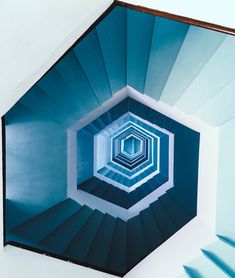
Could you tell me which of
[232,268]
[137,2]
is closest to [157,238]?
[232,268]

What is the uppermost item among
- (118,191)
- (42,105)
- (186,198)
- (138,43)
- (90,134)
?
(138,43)

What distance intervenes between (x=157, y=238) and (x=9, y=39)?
4.13m

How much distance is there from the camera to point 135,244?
5047mm

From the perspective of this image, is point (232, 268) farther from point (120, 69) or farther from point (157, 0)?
point (120, 69)

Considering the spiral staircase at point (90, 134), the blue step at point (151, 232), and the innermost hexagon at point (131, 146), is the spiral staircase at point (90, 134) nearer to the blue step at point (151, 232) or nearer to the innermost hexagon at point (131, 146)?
the blue step at point (151, 232)

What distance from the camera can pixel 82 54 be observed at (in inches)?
130

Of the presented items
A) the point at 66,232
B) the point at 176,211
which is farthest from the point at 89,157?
the point at 66,232

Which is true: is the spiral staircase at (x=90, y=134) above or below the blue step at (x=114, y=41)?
below

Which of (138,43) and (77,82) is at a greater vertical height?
(138,43)

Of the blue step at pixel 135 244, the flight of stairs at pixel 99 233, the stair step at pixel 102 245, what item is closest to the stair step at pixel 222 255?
the flight of stairs at pixel 99 233

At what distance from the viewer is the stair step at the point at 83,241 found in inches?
163

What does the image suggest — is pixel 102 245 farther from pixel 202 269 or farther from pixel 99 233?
pixel 202 269

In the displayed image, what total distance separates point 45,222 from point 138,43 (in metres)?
2.43

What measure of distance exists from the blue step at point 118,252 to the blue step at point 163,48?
241 cm
